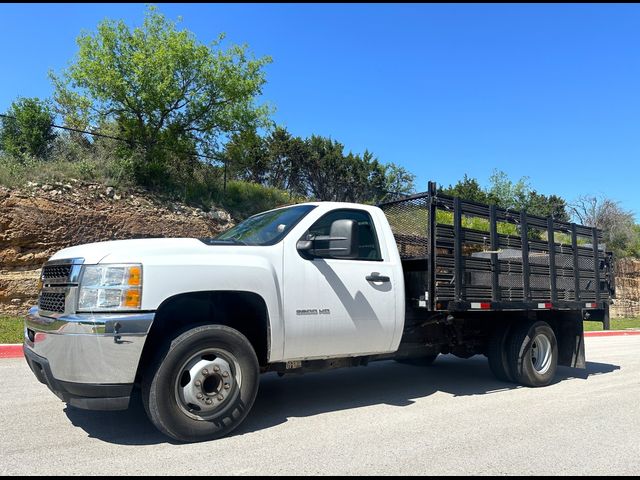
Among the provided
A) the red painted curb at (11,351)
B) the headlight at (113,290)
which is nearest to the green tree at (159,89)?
the red painted curb at (11,351)

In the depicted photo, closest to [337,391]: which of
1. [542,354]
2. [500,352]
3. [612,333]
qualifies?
[500,352]

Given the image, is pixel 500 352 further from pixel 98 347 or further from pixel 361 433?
pixel 98 347

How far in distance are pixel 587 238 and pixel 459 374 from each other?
2.89 m

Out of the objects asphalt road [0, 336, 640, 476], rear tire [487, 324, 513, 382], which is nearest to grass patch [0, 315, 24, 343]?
asphalt road [0, 336, 640, 476]

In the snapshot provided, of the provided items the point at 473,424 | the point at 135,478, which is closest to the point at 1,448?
the point at 135,478

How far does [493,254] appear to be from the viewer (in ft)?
21.1

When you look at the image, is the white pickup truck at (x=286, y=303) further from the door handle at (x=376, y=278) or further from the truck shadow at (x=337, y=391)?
the truck shadow at (x=337, y=391)

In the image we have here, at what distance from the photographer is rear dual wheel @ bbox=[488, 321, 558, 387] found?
6984 millimetres

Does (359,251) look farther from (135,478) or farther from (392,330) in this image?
(135,478)

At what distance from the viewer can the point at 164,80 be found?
→ 50.6ft

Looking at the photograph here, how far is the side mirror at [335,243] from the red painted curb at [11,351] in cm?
645

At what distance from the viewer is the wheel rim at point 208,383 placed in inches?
168

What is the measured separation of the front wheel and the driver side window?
4.97 feet

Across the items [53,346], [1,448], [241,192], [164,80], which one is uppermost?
[164,80]
